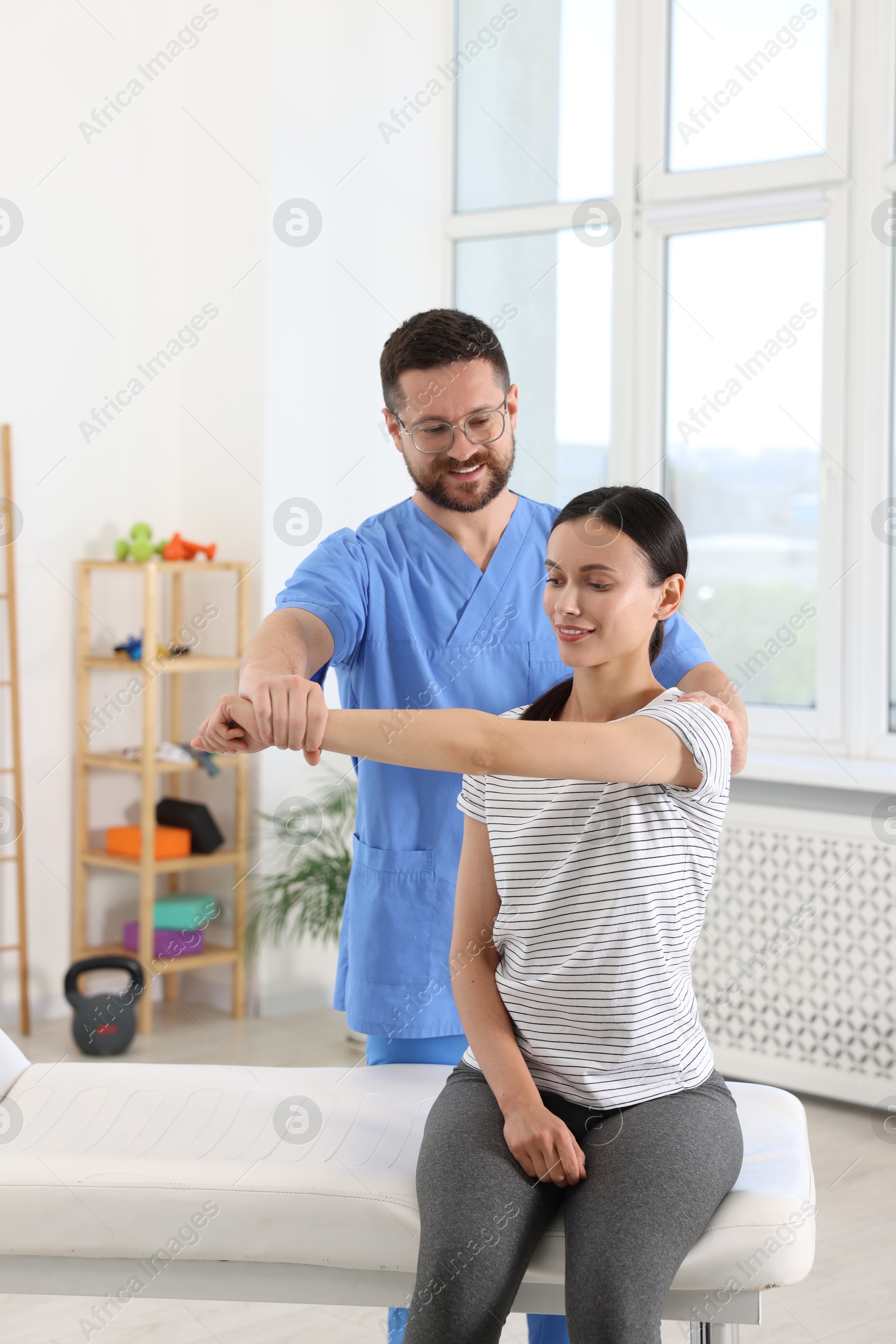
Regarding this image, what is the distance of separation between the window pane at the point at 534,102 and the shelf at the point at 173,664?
5.40 feet

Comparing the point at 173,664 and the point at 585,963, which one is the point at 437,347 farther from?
the point at 173,664

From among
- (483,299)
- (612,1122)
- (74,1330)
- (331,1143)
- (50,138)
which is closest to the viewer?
(612,1122)

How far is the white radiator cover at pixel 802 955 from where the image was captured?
301 cm

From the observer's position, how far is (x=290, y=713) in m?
1.21

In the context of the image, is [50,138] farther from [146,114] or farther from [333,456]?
[333,456]

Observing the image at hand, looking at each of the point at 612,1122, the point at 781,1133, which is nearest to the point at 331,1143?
the point at 612,1122

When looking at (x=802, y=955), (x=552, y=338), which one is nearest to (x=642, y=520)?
(x=802, y=955)

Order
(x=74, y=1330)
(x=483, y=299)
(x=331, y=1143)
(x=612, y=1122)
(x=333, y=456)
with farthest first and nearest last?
(x=483, y=299) → (x=333, y=456) → (x=74, y=1330) → (x=331, y=1143) → (x=612, y=1122)

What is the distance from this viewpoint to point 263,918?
12.1 feet

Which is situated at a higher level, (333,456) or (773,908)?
(333,456)

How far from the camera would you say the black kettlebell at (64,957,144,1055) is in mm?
3246

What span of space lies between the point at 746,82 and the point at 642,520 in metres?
2.54

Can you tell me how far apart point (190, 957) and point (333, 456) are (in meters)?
1.46

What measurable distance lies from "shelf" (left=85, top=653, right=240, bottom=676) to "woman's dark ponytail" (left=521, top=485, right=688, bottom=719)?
7.13ft
